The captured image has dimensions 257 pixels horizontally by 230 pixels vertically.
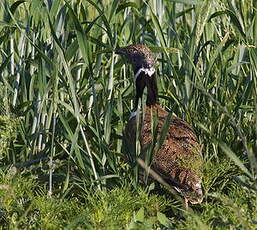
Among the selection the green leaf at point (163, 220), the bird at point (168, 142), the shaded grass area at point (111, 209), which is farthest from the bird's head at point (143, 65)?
the green leaf at point (163, 220)

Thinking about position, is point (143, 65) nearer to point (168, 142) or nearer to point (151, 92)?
point (151, 92)

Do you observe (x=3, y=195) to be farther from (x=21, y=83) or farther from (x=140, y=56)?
(x=140, y=56)

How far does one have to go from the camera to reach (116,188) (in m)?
4.41

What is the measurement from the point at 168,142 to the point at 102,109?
0.57m

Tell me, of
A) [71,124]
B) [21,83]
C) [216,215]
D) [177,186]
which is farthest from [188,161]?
[21,83]


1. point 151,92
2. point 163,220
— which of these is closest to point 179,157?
point 163,220

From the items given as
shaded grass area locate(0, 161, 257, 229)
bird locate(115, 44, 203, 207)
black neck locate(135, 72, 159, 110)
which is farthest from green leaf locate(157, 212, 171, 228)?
black neck locate(135, 72, 159, 110)

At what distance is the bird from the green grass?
0.09 metres

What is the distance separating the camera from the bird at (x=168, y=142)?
4.55 meters

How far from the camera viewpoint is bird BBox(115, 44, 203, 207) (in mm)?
4555

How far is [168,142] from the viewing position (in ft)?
16.4

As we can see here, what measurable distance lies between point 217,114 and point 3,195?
1.68m

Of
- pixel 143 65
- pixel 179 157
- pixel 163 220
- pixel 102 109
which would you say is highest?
pixel 143 65

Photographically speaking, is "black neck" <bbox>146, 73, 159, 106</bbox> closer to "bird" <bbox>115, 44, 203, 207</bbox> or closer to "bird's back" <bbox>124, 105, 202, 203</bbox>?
"bird" <bbox>115, 44, 203, 207</bbox>
